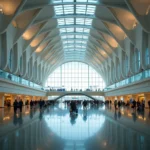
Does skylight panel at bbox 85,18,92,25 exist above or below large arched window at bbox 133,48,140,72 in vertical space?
above

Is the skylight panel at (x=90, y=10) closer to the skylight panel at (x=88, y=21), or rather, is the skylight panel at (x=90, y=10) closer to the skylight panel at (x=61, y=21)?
the skylight panel at (x=88, y=21)

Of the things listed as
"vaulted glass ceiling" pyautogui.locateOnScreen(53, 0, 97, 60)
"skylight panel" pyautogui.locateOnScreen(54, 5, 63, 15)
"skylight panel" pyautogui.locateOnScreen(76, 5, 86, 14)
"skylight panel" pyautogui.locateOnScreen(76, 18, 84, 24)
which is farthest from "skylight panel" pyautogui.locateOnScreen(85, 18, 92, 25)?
"skylight panel" pyautogui.locateOnScreen(54, 5, 63, 15)

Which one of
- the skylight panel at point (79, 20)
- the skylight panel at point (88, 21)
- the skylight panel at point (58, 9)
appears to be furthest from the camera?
the skylight panel at point (79, 20)

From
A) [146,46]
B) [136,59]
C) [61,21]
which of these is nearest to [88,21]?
[61,21]

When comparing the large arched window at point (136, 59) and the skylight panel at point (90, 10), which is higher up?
the skylight panel at point (90, 10)

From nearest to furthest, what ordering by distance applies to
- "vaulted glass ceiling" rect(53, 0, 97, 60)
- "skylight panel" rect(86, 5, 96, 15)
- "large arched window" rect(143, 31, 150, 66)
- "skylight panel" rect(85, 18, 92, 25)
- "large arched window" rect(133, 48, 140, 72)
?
1. "large arched window" rect(143, 31, 150, 66)
2. "vaulted glass ceiling" rect(53, 0, 97, 60)
3. "large arched window" rect(133, 48, 140, 72)
4. "skylight panel" rect(86, 5, 96, 15)
5. "skylight panel" rect(85, 18, 92, 25)

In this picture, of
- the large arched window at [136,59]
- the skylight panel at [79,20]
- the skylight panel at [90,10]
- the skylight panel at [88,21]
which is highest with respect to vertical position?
the skylight panel at [79,20]

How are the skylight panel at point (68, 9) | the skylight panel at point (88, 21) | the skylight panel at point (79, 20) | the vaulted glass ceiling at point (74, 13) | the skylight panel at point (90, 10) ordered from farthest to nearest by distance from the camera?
the skylight panel at point (79, 20), the skylight panel at point (88, 21), the skylight panel at point (68, 9), the skylight panel at point (90, 10), the vaulted glass ceiling at point (74, 13)

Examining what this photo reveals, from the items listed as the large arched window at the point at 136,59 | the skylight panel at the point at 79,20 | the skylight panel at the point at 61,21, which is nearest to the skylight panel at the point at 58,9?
the skylight panel at the point at 61,21

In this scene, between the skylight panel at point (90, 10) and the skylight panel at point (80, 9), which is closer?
the skylight panel at point (90, 10)

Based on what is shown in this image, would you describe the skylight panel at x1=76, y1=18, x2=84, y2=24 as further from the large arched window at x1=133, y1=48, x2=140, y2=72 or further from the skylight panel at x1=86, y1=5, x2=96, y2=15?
the large arched window at x1=133, y1=48, x2=140, y2=72

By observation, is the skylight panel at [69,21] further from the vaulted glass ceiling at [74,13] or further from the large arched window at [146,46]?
the large arched window at [146,46]

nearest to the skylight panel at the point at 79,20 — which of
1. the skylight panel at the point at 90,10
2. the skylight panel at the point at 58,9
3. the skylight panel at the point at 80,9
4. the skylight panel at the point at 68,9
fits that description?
the skylight panel at the point at 80,9

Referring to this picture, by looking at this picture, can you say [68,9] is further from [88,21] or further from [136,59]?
[136,59]
